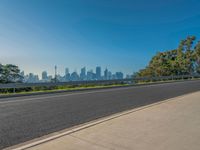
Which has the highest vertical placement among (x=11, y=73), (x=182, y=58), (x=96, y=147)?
(x=182, y=58)

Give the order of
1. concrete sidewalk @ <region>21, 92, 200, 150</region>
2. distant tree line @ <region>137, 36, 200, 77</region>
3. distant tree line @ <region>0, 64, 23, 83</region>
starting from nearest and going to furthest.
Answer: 1. concrete sidewalk @ <region>21, 92, 200, 150</region>
2. distant tree line @ <region>0, 64, 23, 83</region>
3. distant tree line @ <region>137, 36, 200, 77</region>

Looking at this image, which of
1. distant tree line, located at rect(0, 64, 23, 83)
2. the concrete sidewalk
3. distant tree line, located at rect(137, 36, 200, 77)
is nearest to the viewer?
the concrete sidewalk

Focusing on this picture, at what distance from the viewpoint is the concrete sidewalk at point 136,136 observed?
3.68 m

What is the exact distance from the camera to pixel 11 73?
3681cm

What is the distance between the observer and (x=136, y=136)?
13.9 ft

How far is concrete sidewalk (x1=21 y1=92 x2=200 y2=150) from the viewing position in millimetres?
3676

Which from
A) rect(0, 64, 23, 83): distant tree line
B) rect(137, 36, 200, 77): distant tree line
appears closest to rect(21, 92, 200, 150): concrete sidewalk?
rect(0, 64, 23, 83): distant tree line

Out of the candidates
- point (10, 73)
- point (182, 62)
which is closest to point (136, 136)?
point (10, 73)

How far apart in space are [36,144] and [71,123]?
1795 mm

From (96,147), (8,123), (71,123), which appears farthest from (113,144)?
(8,123)

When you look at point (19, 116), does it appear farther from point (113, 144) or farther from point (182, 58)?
point (182, 58)

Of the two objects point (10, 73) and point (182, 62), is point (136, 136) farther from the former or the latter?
point (182, 62)

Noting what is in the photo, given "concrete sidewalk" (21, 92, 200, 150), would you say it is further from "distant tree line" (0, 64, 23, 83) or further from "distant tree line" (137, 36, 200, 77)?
"distant tree line" (137, 36, 200, 77)

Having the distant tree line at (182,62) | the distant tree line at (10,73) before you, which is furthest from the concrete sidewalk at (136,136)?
the distant tree line at (182,62)
